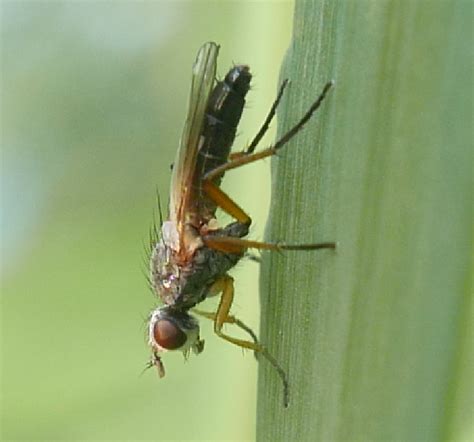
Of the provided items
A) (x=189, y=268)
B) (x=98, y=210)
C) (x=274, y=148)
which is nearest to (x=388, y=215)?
(x=274, y=148)

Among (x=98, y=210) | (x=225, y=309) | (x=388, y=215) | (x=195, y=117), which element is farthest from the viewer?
(x=98, y=210)

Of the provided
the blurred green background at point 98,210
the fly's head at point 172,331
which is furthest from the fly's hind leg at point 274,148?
the blurred green background at point 98,210

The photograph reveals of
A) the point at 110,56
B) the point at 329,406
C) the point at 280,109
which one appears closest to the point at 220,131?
the point at 280,109

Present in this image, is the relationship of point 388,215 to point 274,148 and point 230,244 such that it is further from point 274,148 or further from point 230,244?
point 230,244

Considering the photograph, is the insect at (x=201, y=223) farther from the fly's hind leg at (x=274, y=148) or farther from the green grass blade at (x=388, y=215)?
the green grass blade at (x=388, y=215)

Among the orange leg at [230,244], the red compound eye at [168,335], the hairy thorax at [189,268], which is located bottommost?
the red compound eye at [168,335]

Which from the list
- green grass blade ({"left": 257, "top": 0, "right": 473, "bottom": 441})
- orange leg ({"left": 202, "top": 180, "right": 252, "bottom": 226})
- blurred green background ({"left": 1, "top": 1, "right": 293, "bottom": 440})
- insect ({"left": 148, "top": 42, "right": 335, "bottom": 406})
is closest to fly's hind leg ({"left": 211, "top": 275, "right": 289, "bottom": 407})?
insect ({"left": 148, "top": 42, "right": 335, "bottom": 406})

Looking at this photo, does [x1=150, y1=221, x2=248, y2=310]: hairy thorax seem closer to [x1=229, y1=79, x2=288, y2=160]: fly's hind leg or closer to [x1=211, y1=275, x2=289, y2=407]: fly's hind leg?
[x1=211, y1=275, x2=289, y2=407]: fly's hind leg
